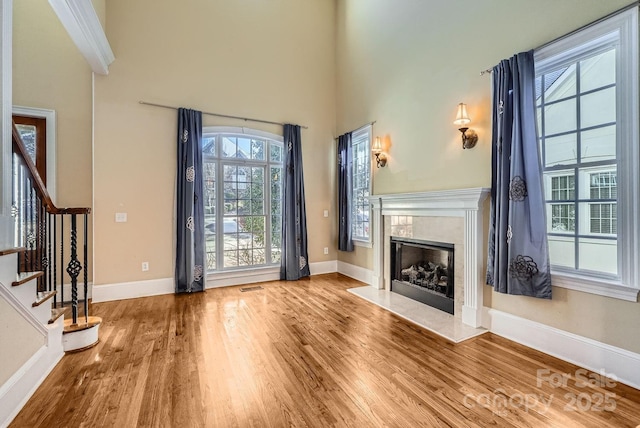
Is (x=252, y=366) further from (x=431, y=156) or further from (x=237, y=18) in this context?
(x=237, y=18)

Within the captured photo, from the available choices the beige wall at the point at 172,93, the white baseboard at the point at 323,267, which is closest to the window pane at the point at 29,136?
the beige wall at the point at 172,93

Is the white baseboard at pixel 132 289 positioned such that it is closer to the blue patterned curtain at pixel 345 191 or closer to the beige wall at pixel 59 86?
the beige wall at pixel 59 86

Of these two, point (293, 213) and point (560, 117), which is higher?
point (560, 117)

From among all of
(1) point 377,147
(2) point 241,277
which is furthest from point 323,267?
(1) point 377,147

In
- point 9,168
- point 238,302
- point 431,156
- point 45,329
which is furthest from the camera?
point 238,302

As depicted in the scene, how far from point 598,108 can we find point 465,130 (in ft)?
3.42

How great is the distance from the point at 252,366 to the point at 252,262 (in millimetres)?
2788

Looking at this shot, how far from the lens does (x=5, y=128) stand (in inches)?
74.5

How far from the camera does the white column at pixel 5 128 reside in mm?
1861

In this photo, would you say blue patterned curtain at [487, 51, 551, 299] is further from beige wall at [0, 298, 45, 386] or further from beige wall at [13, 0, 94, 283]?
beige wall at [13, 0, 94, 283]

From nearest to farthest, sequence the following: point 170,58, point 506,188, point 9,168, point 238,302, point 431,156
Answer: point 9,168 → point 506,188 → point 431,156 → point 238,302 → point 170,58

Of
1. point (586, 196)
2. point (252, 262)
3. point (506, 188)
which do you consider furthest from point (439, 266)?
point (252, 262)

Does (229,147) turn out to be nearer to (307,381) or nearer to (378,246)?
(378,246)

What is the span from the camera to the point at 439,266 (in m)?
3.70
